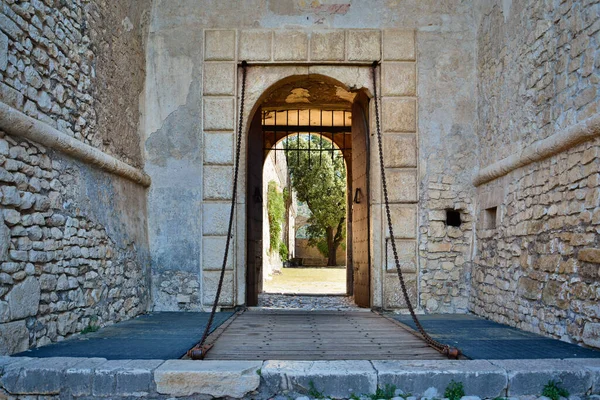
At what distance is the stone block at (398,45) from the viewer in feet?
20.8

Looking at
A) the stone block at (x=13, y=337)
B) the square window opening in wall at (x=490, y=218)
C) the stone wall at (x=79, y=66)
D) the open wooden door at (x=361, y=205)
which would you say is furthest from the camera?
the open wooden door at (x=361, y=205)

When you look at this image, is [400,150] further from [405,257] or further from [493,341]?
[493,341]

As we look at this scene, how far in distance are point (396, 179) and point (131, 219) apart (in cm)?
296

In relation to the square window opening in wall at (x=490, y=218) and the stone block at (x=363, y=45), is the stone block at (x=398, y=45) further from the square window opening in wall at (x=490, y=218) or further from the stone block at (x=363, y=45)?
the square window opening in wall at (x=490, y=218)

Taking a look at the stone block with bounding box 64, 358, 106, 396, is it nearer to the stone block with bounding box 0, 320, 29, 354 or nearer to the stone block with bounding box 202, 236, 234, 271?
the stone block with bounding box 0, 320, 29, 354

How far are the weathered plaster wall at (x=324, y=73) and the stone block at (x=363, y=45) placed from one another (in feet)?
0.04

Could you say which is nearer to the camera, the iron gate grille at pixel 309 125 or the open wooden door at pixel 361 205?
the open wooden door at pixel 361 205

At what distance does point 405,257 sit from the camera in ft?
20.1

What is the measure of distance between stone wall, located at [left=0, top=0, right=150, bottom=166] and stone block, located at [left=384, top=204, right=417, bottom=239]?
298 centimetres

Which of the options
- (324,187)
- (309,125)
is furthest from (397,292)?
(324,187)

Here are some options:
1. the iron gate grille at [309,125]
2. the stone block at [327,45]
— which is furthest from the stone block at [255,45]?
the iron gate grille at [309,125]

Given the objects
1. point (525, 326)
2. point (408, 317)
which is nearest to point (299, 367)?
point (525, 326)

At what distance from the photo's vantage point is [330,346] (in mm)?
3912

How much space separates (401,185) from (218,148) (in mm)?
2156
